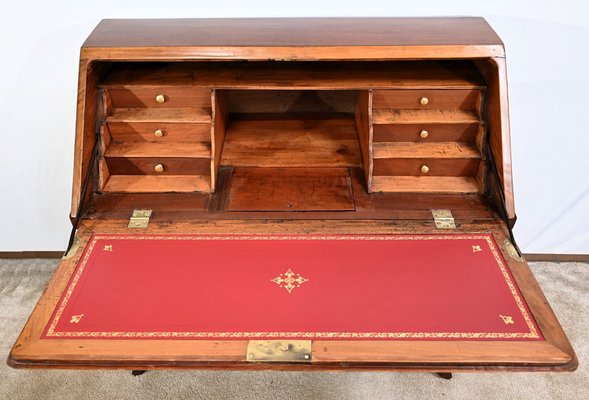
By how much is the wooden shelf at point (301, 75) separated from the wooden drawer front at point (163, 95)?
0.02m

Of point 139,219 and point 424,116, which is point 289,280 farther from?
point 424,116

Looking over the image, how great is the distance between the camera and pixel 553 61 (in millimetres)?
2287

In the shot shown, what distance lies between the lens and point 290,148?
2.09 m

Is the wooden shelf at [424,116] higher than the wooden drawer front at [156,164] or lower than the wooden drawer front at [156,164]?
higher

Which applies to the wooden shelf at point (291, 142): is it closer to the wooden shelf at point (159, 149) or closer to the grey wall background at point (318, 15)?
the wooden shelf at point (159, 149)

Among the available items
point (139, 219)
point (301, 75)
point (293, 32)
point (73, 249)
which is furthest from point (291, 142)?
point (73, 249)

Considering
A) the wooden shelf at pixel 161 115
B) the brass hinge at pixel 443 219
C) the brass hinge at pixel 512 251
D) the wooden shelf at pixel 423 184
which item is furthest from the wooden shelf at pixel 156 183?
the brass hinge at pixel 512 251

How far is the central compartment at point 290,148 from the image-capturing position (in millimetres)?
1893

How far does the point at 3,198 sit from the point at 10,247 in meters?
0.35

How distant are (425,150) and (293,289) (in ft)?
2.34

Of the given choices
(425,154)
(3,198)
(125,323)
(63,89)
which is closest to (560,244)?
(425,154)

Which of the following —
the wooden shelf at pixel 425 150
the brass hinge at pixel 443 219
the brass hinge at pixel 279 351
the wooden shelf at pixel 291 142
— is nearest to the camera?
the brass hinge at pixel 279 351

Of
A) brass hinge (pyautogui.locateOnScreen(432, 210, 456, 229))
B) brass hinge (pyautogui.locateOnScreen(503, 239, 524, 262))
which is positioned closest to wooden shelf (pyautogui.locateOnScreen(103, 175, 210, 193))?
brass hinge (pyautogui.locateOnScreen(432, 210, 456, 229))

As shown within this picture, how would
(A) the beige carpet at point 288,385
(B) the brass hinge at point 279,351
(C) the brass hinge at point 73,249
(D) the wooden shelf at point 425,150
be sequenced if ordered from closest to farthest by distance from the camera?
(B) the brass hinge at point 279,351 < (C) the brass hinge at point 73,249 < (D) the wooden shelf at point 425,150 < (A) the beige carpet at point 288,385
